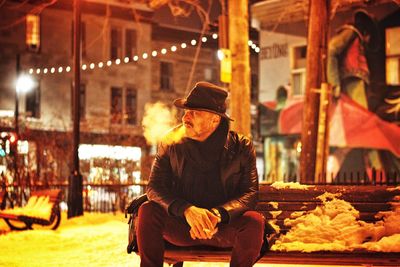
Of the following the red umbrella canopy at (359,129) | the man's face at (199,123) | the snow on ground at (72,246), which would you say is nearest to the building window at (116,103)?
the red umbrella canopy at (359,129)

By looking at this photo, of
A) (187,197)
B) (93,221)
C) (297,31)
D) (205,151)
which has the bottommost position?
(93,221)

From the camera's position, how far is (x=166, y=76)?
45.7 metres

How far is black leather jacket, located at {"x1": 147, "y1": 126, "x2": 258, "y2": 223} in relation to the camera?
211 inches

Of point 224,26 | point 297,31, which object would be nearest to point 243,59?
point 224,26

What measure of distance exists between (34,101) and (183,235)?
120 feet

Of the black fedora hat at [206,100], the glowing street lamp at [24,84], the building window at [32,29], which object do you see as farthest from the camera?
the glowing street lamp at [24,84]

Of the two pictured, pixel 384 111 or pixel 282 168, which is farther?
pixel 282 168

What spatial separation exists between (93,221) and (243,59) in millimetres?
4586

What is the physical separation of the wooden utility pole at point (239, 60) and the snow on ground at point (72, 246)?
9.96ft

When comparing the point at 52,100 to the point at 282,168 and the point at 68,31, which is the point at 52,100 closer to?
the point at 68,31

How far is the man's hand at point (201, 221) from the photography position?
196 inches

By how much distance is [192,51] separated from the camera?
4656cm

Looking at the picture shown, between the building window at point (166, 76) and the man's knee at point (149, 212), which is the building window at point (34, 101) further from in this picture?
the man's knee at point (149, 212)

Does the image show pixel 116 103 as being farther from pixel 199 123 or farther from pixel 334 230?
pixel 199 123
